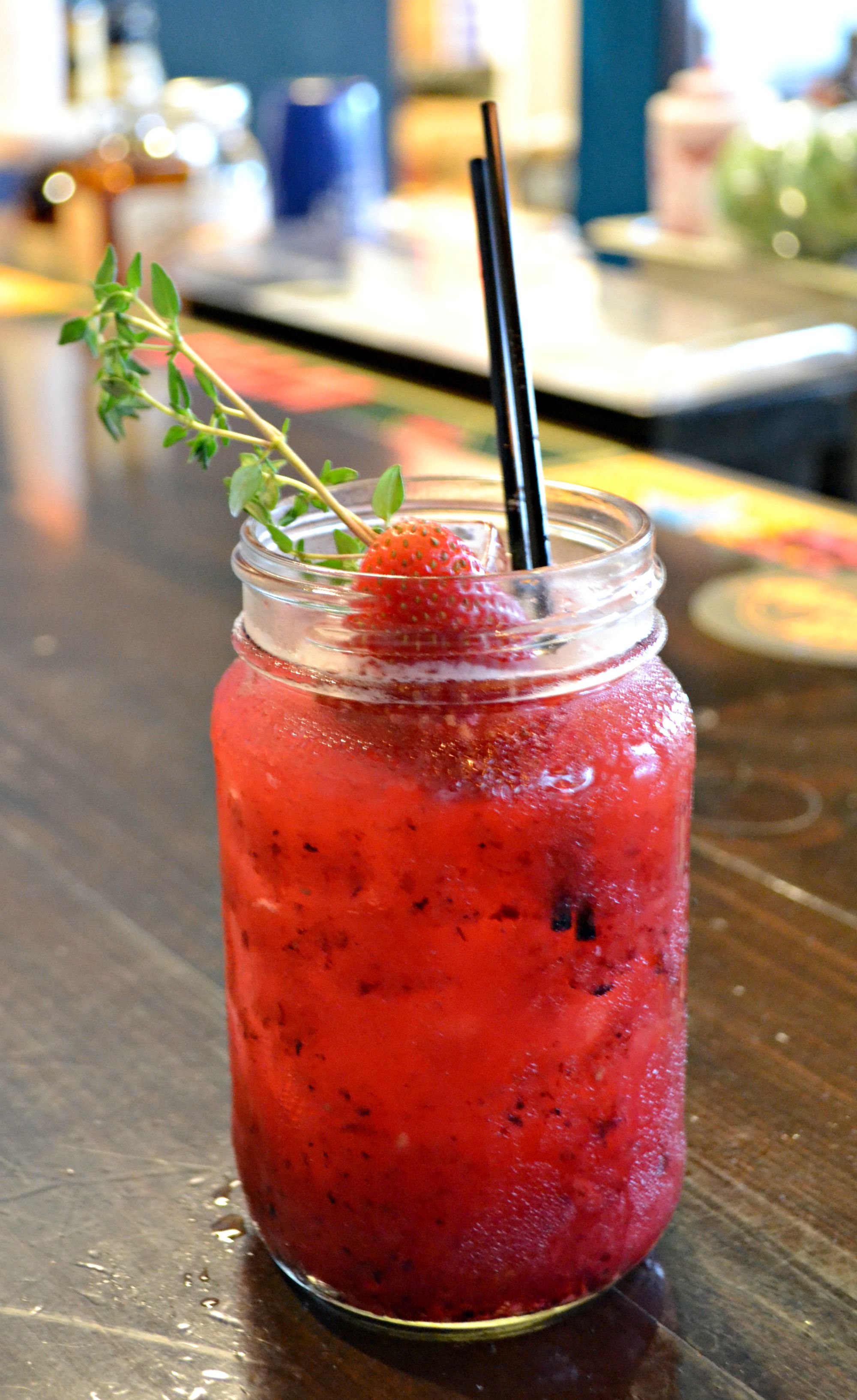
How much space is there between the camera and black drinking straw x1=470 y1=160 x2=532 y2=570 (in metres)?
0.43

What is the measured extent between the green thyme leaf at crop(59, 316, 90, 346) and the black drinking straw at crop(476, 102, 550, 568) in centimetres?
12

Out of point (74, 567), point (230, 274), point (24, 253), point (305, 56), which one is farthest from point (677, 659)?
point (305, 56)

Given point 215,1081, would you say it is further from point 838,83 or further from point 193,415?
point 838,83

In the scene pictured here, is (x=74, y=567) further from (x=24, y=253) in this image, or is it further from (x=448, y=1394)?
(x=24, y=253)

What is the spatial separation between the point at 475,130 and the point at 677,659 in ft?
22.2

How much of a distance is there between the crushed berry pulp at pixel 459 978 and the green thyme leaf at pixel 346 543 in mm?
50

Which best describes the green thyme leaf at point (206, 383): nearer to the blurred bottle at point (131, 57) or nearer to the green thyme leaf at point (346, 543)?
the green thyme leaf at point (346, 543)

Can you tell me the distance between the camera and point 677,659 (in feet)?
3.22

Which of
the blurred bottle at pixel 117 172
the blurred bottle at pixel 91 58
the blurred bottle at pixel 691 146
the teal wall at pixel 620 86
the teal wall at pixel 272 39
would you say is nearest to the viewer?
the blurred bottle at pixel 691 146

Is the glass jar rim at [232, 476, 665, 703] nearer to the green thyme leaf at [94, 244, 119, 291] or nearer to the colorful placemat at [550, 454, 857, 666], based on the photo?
the green thyme leaf at [94, 244, 119, 291]

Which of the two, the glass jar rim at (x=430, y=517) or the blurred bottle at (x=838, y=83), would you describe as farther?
the blurred bottle at (x=838, y=83)

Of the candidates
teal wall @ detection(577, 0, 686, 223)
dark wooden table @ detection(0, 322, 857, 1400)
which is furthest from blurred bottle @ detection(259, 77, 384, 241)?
dark wooden table @ detection(0, 322, 857, 1400)

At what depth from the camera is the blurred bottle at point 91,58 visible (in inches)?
113

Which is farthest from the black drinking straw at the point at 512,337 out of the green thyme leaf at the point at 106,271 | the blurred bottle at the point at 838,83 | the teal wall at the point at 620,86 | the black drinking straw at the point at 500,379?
the blurred bottle at the point at 838,83
